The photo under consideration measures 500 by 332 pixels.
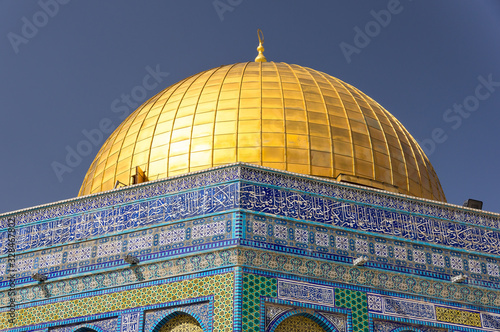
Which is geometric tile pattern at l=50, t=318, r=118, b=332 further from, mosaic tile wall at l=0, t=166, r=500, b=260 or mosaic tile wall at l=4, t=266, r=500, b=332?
mosaic tile wall at l=0, t=166, r=500, b=260

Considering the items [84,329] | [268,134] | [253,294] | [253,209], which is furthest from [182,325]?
[268,134]

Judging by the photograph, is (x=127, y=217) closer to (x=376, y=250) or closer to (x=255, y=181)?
(x=255, y=181)

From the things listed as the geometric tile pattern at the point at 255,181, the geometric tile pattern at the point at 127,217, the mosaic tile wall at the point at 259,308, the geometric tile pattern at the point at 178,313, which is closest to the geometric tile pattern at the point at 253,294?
the mosaic tile wall at the point at 259,308

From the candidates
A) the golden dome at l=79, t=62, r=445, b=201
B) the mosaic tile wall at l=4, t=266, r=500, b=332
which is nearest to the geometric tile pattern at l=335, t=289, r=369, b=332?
the mosaic tile wall at l=4, t=266, r=500, b=332

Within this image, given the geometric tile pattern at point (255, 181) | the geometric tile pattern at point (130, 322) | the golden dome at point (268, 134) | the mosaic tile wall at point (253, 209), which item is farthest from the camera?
the golden dome at point (268, 134)

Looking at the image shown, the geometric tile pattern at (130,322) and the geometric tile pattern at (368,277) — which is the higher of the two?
the geometric tile pattern at (368,277)

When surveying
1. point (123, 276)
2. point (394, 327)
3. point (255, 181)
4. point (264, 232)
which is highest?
point (255, 181)

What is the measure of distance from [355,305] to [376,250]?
79 centimetres

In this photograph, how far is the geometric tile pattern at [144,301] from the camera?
8.61 metres

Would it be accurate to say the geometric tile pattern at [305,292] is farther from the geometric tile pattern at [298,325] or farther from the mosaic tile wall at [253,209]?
the mosaic tile wall at [253,209]

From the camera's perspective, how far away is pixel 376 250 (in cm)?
959

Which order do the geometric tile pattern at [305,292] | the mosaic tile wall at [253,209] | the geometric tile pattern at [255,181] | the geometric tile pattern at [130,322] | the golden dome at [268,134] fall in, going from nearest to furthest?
1. the geometric tile pattern at [305,292]
2. the geometric tile pattern at [130,322]
3. the mosaic tile wall at [253,209]
4. the geometric tile pattern at [255,181]
5. the golden dome at [268,134]

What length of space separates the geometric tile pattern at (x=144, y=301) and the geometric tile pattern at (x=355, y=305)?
1258 mm

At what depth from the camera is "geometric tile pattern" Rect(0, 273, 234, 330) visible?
28.2 feet
